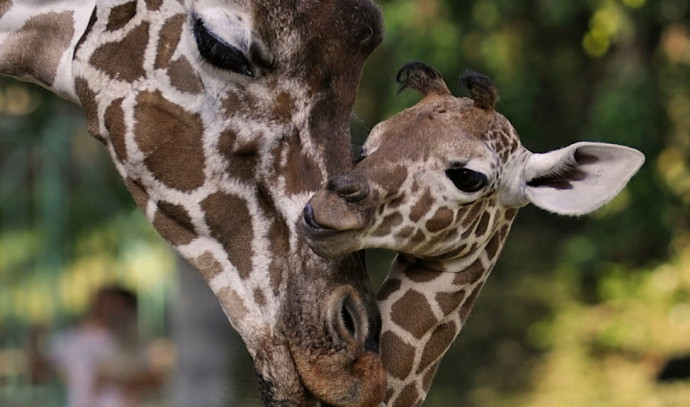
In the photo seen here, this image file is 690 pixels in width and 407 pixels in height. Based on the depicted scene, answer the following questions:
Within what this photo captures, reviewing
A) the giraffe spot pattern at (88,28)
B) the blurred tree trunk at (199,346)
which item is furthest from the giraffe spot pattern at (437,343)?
the blurred tree trunk at (199,346)

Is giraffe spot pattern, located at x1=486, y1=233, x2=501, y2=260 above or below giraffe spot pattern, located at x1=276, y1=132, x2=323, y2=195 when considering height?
below

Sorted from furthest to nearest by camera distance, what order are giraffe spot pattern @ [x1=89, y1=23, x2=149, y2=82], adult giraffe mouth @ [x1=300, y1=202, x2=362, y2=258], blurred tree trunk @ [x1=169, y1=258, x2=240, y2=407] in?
blurred tree trunk @ [x1=169, y1=258, x2=240, y2=407], giraffe spot pattern @ [x1=89, y1=23, x2=149, y2=82], adult giraffe mouth @ [x1=300, y1=202, x2=362, y2=258]

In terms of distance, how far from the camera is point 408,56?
8.35 m

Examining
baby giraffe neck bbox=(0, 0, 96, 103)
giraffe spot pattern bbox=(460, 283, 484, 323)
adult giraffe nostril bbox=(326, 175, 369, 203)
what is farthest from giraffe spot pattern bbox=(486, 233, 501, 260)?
baby giraffe neck bbox=(0, 0, 96, 103)

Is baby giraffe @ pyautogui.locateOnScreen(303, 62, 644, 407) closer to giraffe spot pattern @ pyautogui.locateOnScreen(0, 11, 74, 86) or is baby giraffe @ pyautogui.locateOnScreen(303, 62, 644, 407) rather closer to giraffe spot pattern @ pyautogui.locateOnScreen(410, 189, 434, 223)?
giraffe spot pattern @ pyautogui.locateOnScreen(410, 189, 434, 223)

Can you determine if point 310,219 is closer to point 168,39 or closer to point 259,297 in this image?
point 259,297

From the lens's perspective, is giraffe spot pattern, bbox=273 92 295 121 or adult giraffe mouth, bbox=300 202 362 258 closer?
adult giraffe mouth, bbox=300 202 362 258

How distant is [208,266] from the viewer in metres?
3.81

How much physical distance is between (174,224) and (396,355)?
826 millimetres

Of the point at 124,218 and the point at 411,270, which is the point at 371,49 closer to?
the point at 411,270

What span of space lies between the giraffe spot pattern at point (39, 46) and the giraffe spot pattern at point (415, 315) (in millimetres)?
1411

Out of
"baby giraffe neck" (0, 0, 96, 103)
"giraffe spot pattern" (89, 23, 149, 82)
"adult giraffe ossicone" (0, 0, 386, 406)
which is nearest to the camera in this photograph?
"adult giraffe ossicone" (0, 0, 386, 406)

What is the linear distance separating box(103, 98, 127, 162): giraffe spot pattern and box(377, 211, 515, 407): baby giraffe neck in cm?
95

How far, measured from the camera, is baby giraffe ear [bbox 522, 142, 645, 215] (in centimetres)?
360
